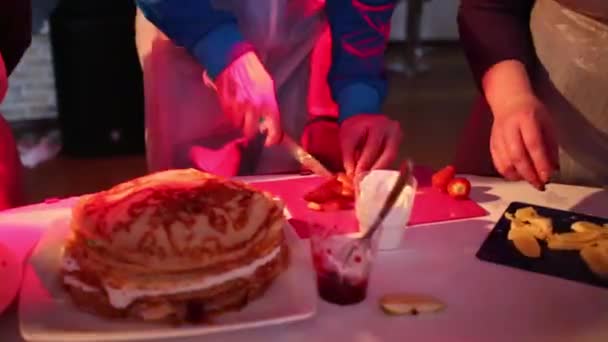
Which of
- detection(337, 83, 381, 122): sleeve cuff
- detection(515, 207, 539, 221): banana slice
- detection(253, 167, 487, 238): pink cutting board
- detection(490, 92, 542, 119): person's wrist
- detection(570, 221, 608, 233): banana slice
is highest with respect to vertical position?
detection(490, 92, 542, 119): person's wrist

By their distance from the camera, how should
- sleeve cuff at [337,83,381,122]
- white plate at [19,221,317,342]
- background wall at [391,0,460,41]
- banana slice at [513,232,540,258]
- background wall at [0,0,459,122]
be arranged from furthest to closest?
1. background wall at [391,0,460,41]
2. background wall at [0,0,459,122]
3. sleeve cuff at [337,83,381,122]
4. banana slice at [513,232,540,258]
5. white plate at [19,221,317,342]

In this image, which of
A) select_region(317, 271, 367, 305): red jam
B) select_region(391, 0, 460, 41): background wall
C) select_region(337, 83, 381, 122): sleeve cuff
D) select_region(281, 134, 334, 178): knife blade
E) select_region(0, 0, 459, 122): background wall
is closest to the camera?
select_region(317, 271, 367, 305): red jam

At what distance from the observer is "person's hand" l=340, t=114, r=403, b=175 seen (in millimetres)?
1286

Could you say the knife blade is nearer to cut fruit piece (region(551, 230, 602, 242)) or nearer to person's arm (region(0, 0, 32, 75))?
cut fruit piece (region(551, 230, 602, 242))

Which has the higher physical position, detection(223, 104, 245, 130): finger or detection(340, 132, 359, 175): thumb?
detection(223, 104, 245, 130): finger

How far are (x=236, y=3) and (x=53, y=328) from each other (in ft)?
2.49

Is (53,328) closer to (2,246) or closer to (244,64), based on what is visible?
(2,246)

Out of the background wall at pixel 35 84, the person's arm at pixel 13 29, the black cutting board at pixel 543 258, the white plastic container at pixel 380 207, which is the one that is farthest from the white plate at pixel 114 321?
the background wall at pixel 35 84

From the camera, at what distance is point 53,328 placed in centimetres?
85

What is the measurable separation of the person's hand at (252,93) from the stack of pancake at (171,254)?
32cm

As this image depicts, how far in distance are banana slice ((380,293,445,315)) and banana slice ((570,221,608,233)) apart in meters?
0.28

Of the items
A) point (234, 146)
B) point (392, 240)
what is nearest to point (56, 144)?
point (234, 146)

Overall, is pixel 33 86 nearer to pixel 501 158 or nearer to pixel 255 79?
pixel 255 79

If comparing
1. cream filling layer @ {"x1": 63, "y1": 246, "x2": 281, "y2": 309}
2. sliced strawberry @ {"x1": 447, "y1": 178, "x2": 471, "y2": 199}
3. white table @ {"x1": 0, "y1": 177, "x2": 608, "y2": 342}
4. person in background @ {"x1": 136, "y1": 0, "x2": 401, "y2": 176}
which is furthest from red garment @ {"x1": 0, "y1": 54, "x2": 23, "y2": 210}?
sliced strawberry @ {"x1": 447, "y1": 178, "x2": 471, "y2": 199}
